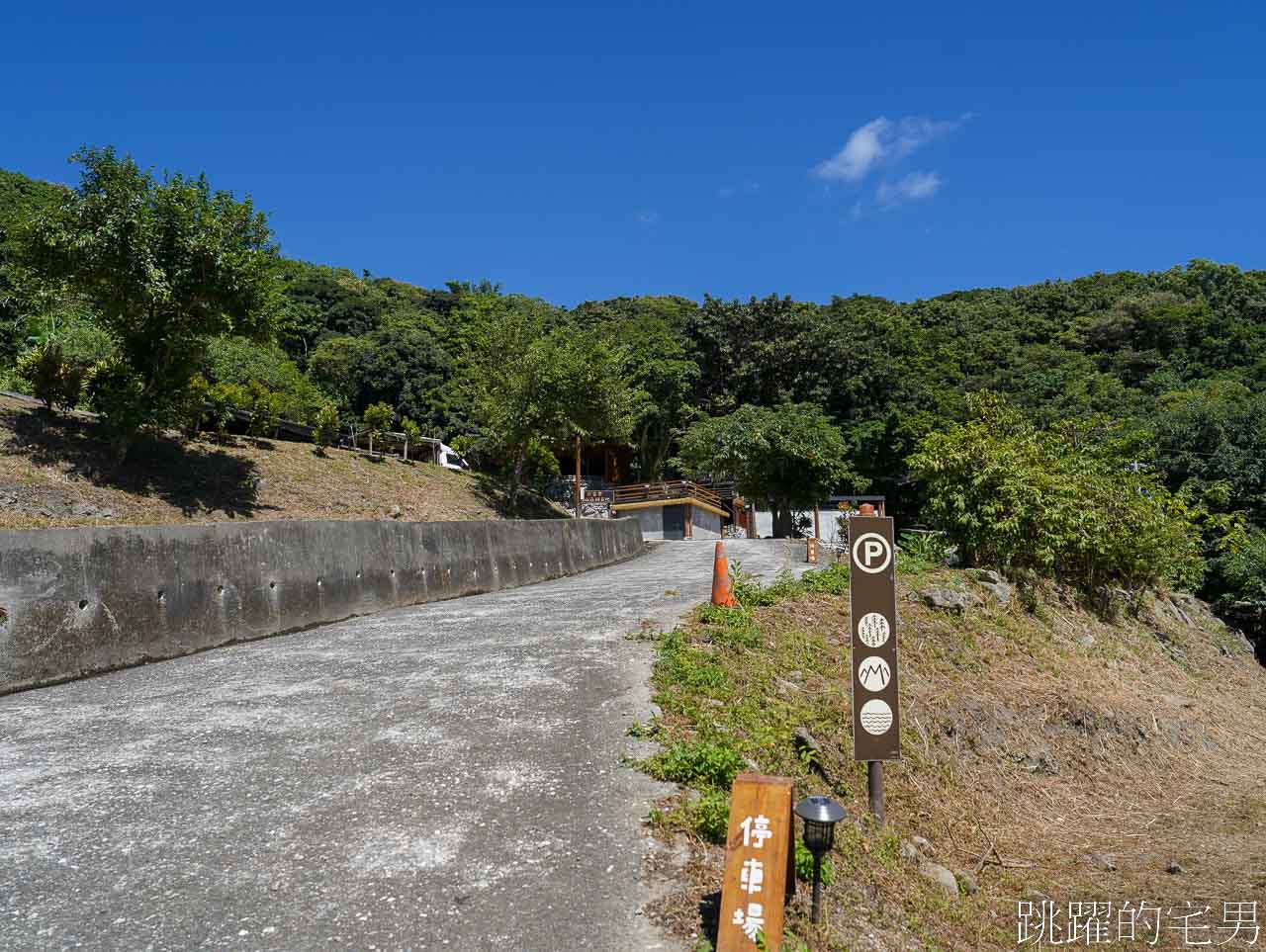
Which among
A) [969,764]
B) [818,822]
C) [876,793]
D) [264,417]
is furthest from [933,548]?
[264,417]

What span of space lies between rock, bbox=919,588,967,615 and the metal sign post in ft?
20.2

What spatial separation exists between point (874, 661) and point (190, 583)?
21.7 feet

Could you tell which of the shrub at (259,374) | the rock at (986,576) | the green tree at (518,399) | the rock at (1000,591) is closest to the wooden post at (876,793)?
the rock at (1000,591)

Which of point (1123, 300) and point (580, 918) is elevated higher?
point (1123, 300)

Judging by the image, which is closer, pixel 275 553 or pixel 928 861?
pixel 928 861

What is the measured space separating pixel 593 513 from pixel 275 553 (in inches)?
1182

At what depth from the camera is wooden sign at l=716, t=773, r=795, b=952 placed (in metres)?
3.24

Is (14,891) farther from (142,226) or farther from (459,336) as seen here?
(459,336)

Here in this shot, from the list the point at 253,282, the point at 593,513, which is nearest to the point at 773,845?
the point at 253,282

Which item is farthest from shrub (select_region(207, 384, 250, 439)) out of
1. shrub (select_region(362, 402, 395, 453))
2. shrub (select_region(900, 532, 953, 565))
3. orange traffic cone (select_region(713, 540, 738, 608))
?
shrub (select_region(900, 532, 953, 565))

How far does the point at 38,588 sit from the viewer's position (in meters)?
6.74

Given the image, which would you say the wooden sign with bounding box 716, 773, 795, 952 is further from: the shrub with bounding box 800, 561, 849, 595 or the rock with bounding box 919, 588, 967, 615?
the rock with bounding box 919, 588, 967, 615

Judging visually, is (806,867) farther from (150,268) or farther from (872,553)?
(150,268)

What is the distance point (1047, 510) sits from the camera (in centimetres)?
1292
